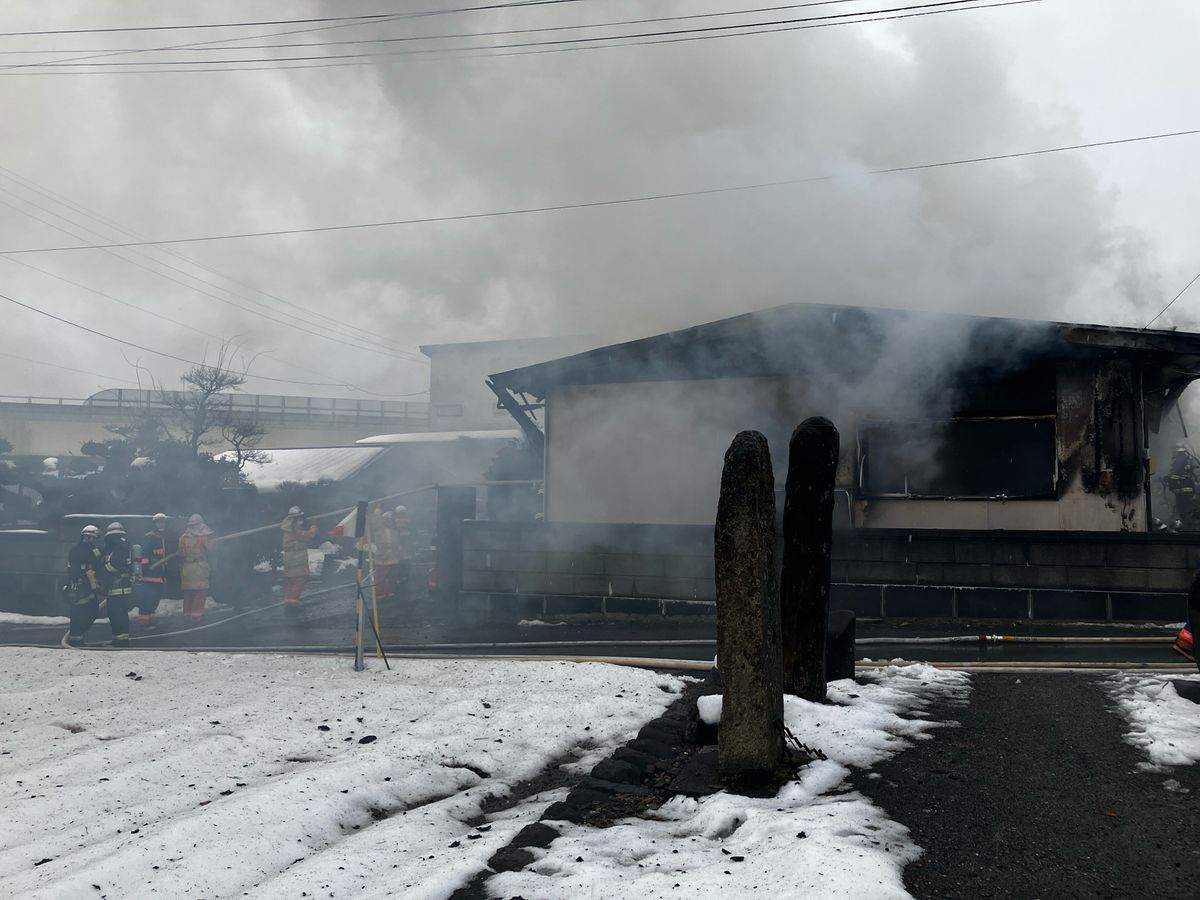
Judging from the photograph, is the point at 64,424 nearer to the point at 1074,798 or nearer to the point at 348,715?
the point at 348,715

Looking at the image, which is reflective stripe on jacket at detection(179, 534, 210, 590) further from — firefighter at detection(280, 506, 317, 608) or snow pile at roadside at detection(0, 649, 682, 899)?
snow pile at roadside at detection(0, 649, 682, 899)

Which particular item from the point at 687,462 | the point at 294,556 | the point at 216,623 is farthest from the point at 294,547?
the point at 687,462

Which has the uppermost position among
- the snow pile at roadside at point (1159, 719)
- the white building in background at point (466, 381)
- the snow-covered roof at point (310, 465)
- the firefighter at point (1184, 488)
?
the white building in background at point (466, 381)

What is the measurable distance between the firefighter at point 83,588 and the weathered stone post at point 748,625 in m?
10.2

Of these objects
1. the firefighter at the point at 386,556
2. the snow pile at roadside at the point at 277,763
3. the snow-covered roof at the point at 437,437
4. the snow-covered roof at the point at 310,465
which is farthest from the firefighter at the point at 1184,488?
the snow-covered roof at the point at 310,465

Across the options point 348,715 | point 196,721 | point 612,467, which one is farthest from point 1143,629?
point 196,721

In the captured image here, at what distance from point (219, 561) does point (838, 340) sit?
36.9ft

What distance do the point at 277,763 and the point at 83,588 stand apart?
7.97 meters

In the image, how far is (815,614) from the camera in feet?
17.6

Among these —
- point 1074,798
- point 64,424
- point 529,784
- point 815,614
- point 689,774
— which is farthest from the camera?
point 64,424

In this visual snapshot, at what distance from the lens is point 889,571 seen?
11078 mm

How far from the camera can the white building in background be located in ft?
134

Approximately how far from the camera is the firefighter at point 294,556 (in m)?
14.3

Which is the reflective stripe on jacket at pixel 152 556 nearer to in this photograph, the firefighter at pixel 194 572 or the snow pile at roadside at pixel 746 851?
the firefighter at pixel 194 572
